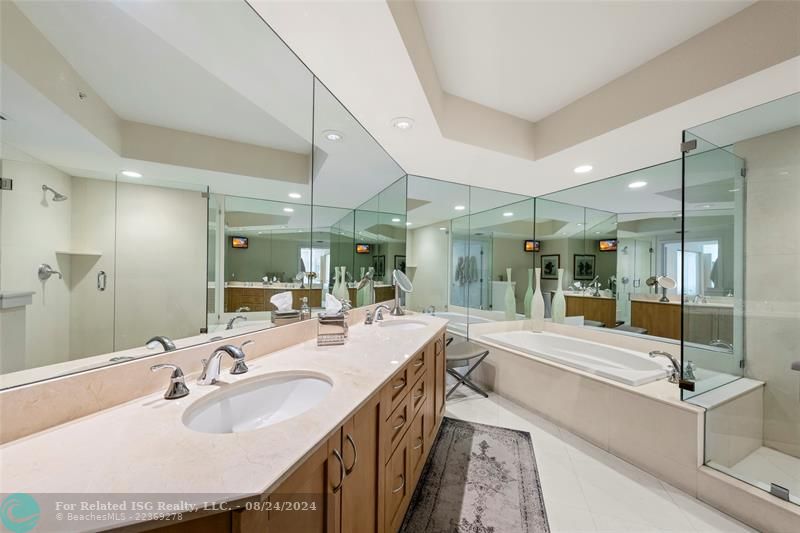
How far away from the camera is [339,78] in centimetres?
160

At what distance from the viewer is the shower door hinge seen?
149cm

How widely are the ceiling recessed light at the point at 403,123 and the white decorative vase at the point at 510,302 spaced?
2.75m

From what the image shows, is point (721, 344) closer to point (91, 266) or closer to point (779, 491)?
point (779, 491)

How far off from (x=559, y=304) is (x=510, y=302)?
61cm

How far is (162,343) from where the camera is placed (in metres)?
1.04

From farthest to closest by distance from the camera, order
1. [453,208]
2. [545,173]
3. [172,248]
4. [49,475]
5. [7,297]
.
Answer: [453,208] → [545,173] → [172,248] → [7,297] → [49,475]

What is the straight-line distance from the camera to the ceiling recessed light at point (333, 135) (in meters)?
1.96

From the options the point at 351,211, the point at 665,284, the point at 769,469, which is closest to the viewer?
the point at 769,469

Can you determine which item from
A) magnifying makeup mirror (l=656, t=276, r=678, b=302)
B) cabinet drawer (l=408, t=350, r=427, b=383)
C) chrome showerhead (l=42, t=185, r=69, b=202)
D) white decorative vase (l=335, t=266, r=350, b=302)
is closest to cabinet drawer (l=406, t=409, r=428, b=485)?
cabinet drawer (l=408, t=350, r=427, b=383)

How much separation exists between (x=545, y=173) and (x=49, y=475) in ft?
11.1

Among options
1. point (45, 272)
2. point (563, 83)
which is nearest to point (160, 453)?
point (45, 272)

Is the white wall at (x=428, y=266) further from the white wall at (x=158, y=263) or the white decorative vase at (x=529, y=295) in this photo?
the white wall at (x=158, y=263)

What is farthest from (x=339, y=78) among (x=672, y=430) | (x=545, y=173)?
(x=672, y=430)

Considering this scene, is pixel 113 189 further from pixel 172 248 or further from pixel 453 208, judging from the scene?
pixel 453 208
